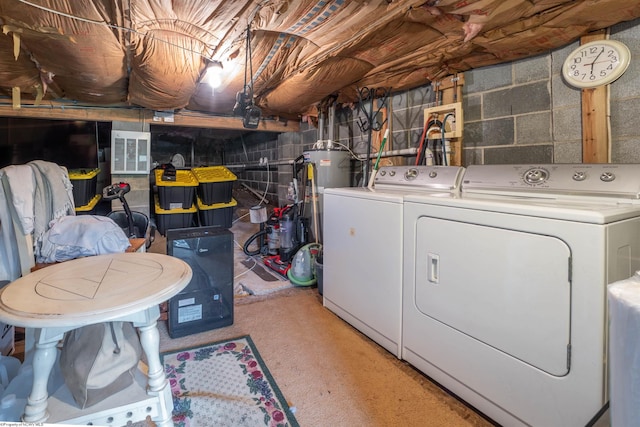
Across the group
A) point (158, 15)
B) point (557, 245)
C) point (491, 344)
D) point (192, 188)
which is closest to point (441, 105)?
point (557, 245)

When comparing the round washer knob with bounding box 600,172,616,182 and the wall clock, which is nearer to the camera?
the round washer knob with bounding box 600,172,616,182

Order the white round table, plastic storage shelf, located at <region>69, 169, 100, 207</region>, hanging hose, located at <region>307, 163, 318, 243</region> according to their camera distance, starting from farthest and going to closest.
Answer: plastic storage shelf, located at <region>69, 169, 100, 207</region> < hanging hose, located at <region>307, 163, 318, 243</region> < the white round table

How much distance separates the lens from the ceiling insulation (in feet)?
5.29

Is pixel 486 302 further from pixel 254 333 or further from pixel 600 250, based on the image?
pixel 254 333

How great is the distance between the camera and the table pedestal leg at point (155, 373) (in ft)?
3.84

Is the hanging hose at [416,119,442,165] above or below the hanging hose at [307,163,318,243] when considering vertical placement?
above

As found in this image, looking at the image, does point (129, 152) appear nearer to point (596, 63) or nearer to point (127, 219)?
point (127, 219)

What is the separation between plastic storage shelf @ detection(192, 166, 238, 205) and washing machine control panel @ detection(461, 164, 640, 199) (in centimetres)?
330

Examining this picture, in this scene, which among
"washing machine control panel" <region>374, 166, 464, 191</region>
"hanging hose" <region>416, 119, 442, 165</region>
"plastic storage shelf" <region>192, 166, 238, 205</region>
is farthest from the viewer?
"plastic storage shelf" <region>192, 166, 238, 205</region>

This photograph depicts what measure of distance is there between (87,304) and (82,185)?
3303 mm

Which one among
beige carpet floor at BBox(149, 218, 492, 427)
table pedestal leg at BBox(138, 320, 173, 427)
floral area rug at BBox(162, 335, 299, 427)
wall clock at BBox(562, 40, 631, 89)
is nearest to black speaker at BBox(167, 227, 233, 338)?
beige carpet floor at BBox(149, 218, 492, 427)

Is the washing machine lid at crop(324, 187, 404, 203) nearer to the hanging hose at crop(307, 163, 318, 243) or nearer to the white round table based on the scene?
the hanging hose at crop(307, 163, 318, 243)

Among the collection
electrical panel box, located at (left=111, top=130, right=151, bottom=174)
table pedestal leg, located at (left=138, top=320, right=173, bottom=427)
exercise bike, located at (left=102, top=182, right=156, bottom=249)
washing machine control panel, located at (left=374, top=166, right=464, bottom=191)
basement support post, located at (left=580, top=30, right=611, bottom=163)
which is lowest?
table pedestal leg, located at (left=138, top=320, right=173, bottom=427)

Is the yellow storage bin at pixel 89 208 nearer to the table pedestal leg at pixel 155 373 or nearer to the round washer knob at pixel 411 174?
the table pedestal leg at pixel 155 373
